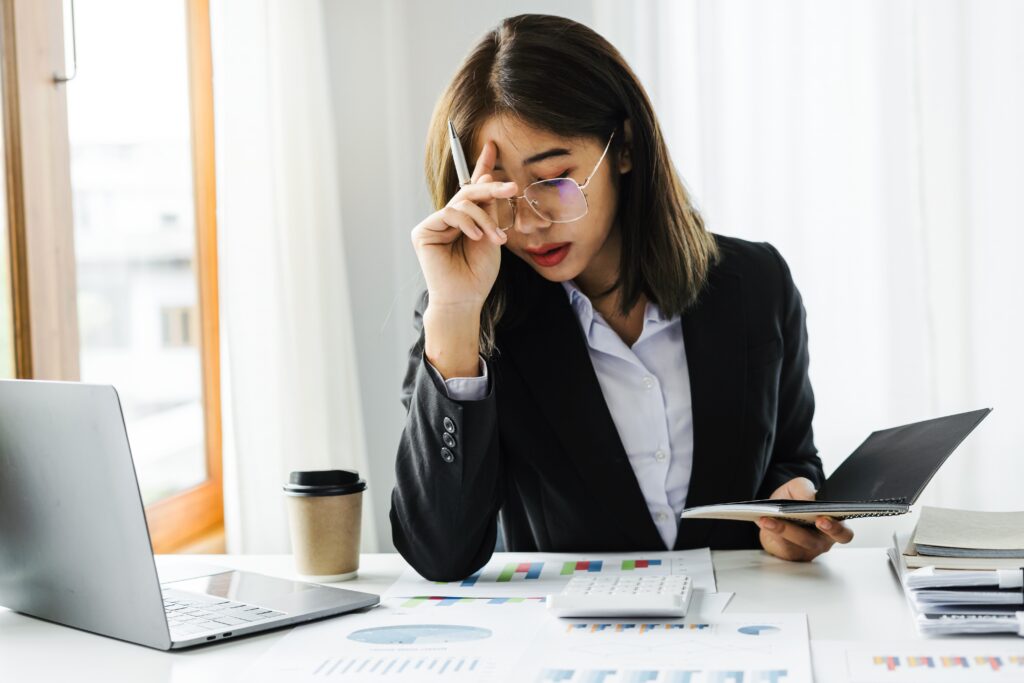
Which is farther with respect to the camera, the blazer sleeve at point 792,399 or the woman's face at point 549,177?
the blazer sleeve at point 792,399

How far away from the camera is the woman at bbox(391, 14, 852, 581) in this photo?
1270mm

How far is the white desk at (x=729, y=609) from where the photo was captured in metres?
0.94

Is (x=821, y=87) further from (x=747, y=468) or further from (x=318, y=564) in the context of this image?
(x=318, y=564)

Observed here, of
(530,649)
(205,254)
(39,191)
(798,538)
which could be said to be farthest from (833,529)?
(205,254)

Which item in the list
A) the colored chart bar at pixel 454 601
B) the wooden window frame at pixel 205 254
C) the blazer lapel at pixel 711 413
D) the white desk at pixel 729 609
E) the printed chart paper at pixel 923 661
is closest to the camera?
the printed chart paper at pixel 923 661

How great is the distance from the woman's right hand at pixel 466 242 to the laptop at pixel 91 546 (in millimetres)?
402

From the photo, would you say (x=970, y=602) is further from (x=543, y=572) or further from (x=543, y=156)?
(x=543, y=156)

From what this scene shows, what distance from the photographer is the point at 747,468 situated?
4.80 ft

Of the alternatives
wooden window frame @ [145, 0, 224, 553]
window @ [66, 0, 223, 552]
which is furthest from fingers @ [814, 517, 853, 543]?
wooden window frame @ [145, 0, 224, 553]

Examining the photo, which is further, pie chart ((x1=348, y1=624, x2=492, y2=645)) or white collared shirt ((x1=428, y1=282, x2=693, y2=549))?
white collared shirt ((x1=428, y1=282, x2=693, y2=549))

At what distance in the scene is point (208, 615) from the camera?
1.08m

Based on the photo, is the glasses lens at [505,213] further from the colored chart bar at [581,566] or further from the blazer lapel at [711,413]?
the colored chart bar at [581,566]

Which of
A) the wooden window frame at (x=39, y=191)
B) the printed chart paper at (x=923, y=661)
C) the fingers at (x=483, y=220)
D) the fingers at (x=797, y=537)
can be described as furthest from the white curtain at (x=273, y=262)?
the printed chart paper at (x=923, y=661)

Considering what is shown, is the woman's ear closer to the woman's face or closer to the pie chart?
the woman's face
